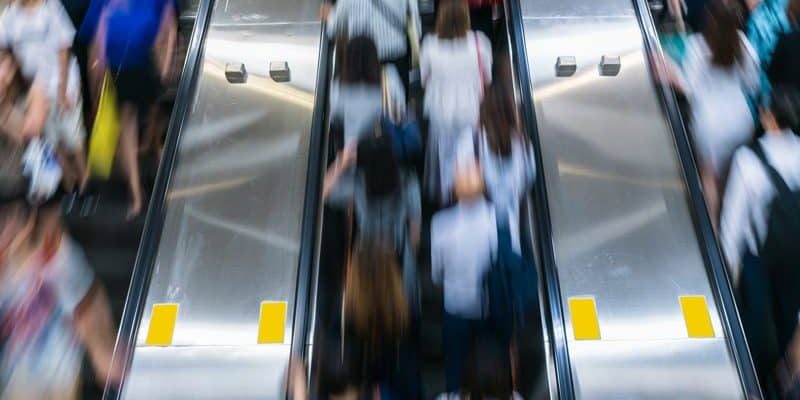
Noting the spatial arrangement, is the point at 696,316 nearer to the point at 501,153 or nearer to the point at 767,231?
the point at 767,231

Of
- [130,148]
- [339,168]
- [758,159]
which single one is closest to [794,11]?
[758,159]

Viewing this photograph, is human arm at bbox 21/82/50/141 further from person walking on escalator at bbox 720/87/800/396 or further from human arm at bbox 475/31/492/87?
person walking on escalator at bbox 720/87/800/396

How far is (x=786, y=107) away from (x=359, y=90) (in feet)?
8.10

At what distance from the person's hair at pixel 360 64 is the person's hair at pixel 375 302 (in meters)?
1.29

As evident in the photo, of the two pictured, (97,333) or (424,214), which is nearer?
(97,333)

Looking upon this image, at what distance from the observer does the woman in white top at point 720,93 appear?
3.19 meters

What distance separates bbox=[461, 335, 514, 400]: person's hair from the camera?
2.38 m

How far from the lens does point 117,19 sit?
13.2ft

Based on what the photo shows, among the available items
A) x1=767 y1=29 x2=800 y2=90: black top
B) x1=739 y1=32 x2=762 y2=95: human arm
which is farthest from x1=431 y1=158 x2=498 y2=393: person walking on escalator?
x1=767 y1=29 x2=800 y2=90: black top

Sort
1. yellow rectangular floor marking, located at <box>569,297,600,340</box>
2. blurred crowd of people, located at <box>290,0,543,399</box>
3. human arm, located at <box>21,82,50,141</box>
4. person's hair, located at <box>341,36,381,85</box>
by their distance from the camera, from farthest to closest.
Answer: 1. human arm, located at <box>21,82,50,141</box>
2. person's hair, located at <box>341,36,381,85</box>
3. yellow rectangular floor marking, located at <box>569,297,600,340</box>
4. blurred crowd of people, located at <box>290,0,543,399</box>

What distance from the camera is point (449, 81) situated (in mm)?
3801

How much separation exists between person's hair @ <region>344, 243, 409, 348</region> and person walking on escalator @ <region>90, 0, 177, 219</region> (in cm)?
220

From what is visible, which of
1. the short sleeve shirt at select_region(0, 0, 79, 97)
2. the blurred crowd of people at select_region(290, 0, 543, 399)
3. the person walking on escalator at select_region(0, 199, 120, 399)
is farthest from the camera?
the short sleeve shirt at select_region(0, 0, 79, 97)

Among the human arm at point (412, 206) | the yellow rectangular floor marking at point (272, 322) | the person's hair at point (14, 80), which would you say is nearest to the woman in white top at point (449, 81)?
the human arm at point (412, 206)
